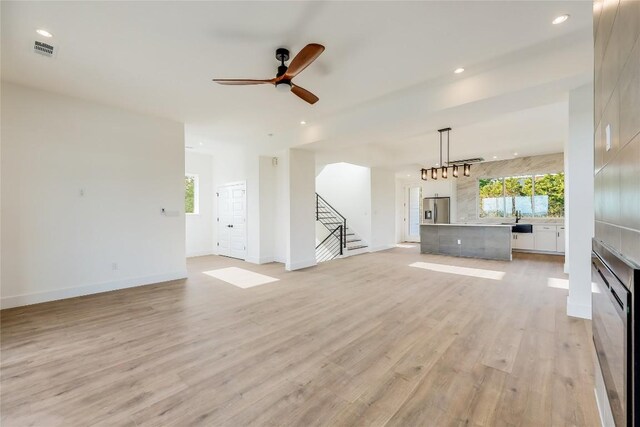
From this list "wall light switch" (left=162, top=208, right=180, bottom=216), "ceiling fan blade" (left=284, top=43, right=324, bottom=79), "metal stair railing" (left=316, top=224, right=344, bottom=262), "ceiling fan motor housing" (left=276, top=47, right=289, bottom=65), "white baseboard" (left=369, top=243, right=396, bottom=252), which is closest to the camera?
"ceiling fan blade" (left=284, top=43, right=324, bottom=79)

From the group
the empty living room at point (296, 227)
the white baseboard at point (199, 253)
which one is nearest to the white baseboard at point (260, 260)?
the empty living room at point (296, 227)

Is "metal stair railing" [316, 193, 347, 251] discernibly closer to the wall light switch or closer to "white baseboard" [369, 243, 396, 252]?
"white baseboard" [369, 243, 396, 252]

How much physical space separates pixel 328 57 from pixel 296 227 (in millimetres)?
3939

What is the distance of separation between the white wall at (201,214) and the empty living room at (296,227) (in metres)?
1.87

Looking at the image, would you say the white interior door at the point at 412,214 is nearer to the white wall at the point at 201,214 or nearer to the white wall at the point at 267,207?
the white wall at the point at 267,207

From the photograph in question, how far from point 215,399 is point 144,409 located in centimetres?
46

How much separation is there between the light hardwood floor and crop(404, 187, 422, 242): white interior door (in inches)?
287

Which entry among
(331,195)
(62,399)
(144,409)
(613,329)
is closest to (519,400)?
(613,329)

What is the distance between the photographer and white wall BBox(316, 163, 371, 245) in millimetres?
9122

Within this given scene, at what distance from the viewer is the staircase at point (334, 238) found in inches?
330

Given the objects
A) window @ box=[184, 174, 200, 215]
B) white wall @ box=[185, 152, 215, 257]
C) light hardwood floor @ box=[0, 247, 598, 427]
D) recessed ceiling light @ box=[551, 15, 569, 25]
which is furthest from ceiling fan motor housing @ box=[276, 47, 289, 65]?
window @ box=[184, 174, 200, 215]

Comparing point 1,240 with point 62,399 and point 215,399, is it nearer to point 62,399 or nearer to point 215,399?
point 62,399

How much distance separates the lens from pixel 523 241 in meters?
8.44

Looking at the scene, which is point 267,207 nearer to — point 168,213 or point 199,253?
point 168,213
